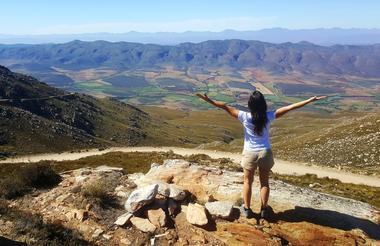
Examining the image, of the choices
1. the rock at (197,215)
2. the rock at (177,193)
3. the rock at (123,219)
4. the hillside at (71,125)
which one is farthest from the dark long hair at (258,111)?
the hillside at (71,125)

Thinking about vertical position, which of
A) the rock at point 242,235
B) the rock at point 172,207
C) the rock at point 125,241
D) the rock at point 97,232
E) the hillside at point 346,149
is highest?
the rock at point 172,207

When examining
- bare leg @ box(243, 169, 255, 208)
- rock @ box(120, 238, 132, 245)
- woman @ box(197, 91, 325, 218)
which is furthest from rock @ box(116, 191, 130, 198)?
woman @ box(197, 91, 325, 218)

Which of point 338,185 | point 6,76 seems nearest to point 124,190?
point 338,185

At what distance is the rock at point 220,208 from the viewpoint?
46.3 ft

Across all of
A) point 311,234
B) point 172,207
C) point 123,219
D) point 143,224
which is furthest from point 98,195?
point 311,234

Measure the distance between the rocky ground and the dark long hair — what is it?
300cm

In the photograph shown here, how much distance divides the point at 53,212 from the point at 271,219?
23.8 feet

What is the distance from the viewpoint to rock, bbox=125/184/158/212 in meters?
14.4

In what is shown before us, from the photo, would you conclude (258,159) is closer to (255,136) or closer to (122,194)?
(255,136)

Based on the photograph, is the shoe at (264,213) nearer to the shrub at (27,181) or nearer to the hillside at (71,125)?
the shrub at (27,181)

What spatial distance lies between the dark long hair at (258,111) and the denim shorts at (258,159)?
0.61 m

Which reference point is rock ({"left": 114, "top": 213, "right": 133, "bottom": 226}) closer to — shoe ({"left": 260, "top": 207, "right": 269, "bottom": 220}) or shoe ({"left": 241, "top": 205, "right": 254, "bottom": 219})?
shoe ({"left": 241, "top": 205, "right": 254, "bottom": 219})

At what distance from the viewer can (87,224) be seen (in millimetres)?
14086

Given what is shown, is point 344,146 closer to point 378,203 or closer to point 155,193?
point 378,203
